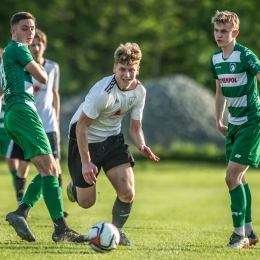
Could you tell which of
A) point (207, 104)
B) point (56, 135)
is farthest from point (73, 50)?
point (56, 135)

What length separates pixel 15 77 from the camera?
714cm

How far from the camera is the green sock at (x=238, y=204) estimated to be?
286 inches

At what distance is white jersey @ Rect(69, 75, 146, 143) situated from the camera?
6.99m

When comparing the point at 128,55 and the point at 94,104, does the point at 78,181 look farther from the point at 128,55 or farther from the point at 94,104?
the point at 128,55

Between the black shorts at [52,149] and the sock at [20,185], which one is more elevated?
the black shorts at [52,149]

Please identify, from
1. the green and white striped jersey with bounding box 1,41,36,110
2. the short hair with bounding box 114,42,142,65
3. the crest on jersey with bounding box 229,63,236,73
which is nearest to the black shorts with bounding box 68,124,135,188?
the green and white striped jersey with bounding box 1,41,36,110

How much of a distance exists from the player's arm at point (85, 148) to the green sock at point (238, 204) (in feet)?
4.99

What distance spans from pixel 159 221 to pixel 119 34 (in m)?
39.4

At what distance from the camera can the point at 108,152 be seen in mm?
7512

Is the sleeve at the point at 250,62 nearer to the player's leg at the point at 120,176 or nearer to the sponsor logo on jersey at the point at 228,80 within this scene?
the sponsor logo on jersey at the point at 228,80

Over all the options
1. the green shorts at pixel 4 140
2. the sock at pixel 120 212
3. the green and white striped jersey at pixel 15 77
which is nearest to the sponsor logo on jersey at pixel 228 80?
the sock at pixel 120 212

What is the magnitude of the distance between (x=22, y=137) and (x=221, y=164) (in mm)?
23491

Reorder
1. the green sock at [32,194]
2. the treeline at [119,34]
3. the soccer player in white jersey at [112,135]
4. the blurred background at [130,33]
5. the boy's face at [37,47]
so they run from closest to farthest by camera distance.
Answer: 1. the soccer player in white jersey at [112,135]
2. the green sock at [32,194]
3. the boy's face at [37,47]
4. the blurred background at [130,33]
5. the treeline at [119,34]

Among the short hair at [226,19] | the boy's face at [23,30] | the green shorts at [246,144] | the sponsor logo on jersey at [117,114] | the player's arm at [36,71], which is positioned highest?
the short hair at [226,19]
